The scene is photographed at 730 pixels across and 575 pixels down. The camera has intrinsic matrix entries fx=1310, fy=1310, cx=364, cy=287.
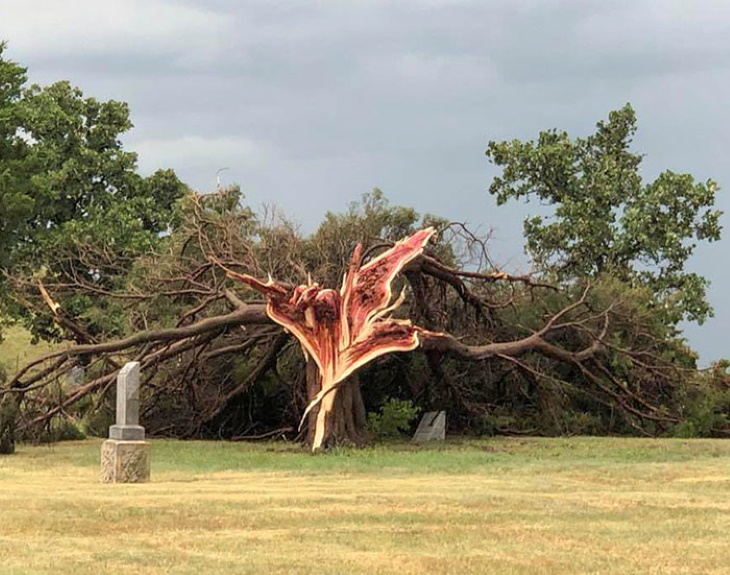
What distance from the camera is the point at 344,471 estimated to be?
64.1 feet

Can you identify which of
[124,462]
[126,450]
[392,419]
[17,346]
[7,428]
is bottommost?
[124,462]

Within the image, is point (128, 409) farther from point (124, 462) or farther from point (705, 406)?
point (705, 406)

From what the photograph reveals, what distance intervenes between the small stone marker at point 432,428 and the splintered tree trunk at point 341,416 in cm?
185

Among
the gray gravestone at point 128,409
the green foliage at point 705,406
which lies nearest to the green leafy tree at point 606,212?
the green foliage at point 705,406

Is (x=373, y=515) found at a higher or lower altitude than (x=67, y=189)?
lower

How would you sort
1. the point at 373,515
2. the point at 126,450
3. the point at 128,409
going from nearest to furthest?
the point at 373,515 → the point at 126,450 → the point at 128,409

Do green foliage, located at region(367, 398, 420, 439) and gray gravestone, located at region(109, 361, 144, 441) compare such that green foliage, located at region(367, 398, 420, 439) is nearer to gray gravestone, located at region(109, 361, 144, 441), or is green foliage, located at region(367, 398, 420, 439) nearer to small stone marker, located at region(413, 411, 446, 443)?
small stone marker, located at region(413, 411, 446, 443)

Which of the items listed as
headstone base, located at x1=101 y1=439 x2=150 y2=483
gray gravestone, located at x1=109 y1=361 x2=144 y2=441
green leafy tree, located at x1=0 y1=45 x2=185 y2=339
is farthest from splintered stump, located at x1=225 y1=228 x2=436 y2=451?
green leafy tree, located at x1=0 y1=45 x2=185 y2=339

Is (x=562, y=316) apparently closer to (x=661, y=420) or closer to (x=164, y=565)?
Result: (x=661, y=420)

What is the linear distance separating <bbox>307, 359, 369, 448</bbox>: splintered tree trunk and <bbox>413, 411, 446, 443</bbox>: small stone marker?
1848 mm

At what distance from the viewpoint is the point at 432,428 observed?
2691cm

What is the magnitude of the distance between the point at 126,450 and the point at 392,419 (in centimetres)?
989

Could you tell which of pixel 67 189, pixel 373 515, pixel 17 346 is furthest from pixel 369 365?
pixel 17 346

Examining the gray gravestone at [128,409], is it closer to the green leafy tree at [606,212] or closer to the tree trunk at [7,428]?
the tree trunk at [7,428]
